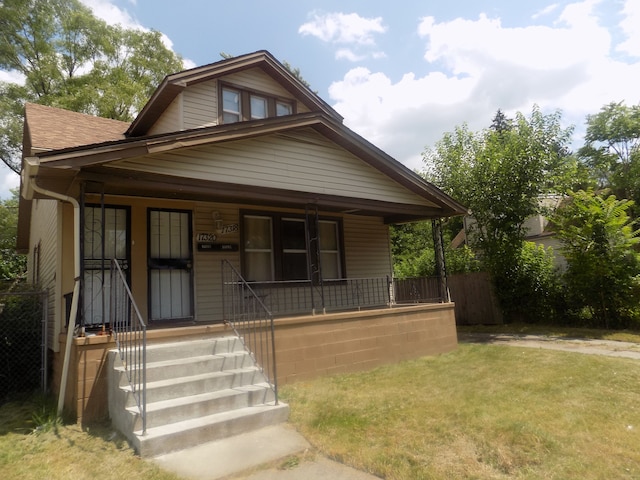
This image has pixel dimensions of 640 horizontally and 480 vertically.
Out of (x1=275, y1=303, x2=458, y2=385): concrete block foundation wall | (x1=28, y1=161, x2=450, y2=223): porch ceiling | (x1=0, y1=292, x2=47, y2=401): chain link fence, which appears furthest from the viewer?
A: (x1=0, y1=292, x2=47, y2=401): chain link fence

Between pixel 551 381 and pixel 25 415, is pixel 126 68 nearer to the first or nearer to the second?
pixel 25 415

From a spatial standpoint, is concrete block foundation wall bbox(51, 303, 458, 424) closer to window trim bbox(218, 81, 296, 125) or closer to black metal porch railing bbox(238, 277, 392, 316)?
black metal porch railing bbox(238, 277, 392, 316)

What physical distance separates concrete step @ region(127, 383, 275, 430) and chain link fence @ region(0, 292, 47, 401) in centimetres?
407

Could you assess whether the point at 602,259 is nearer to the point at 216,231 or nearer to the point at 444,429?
the point at 444,429

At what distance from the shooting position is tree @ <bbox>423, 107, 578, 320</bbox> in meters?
13.0

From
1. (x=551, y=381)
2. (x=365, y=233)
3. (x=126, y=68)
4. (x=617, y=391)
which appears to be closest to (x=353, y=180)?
(x=365, y=233)

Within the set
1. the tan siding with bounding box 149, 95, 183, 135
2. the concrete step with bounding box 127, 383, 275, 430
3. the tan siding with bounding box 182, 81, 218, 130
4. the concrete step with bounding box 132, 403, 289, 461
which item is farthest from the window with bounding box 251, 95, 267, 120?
the concrete step with bounding box 132, 403, 289, 461

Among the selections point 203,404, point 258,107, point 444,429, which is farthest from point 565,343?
point 258,107

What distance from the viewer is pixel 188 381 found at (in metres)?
5.09

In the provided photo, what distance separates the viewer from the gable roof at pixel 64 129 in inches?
274

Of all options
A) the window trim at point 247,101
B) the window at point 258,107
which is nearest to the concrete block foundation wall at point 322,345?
the window trim at point 247,101

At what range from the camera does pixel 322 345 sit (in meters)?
7.25

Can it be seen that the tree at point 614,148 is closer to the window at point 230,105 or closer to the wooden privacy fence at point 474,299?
the wooden privacy fence at point 474,299

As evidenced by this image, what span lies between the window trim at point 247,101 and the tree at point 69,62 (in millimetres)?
12567
